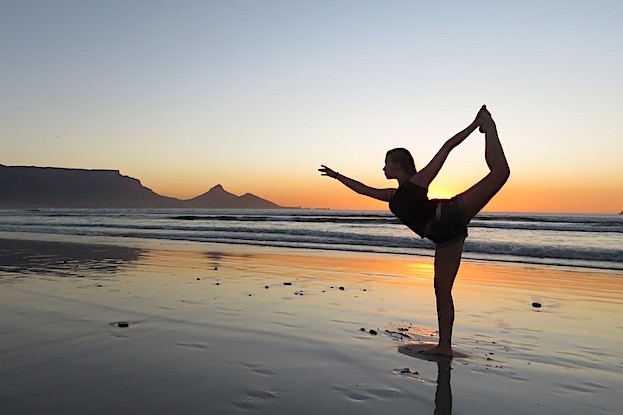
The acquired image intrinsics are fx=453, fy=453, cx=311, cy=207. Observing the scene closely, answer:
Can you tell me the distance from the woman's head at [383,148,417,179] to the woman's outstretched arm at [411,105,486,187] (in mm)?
197

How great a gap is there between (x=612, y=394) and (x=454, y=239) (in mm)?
1766

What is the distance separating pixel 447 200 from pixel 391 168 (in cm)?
61

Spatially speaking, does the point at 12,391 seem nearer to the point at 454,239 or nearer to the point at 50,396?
the point at 50,396

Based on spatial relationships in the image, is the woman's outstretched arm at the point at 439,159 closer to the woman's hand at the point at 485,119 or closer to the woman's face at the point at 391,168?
the woman's hand at the point at 485,119

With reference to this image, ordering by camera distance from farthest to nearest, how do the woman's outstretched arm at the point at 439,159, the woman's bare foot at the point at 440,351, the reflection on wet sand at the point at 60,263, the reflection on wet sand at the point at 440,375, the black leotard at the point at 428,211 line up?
the reflection on wet sand at the point at 60,263
the woman's bare foot at the point at 440,351
the black leotard at the point at 428,211
the woman's outstretched arm at the point at 439,159
the reflection on wet sand at the point at 440,375

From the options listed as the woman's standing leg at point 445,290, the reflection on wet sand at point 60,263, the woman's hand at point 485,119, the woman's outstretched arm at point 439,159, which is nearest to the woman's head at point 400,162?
the woman's outstretched arm at point 439,159

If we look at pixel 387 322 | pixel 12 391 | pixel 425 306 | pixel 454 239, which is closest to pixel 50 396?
pixel 12 391

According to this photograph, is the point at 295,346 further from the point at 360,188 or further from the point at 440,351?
the point at 360,188

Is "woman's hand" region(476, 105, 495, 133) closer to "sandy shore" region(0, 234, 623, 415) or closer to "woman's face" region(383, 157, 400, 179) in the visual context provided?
"woman's face" region(383, 157, 400, 179)

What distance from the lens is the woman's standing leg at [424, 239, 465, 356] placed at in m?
4.58

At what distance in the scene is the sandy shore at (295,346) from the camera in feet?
11.1

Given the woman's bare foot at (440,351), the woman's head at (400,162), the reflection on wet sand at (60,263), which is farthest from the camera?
the reflection on wet sand at (60,263)

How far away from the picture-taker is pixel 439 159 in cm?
411

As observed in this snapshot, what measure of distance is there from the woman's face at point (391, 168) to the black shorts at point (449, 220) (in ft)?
1.58
